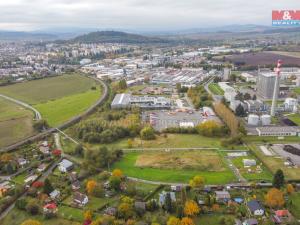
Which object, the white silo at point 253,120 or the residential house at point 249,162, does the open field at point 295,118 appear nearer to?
the white silo at point 253,120

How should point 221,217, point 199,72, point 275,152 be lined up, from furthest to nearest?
point 199,72
point 275,152
point 221,217

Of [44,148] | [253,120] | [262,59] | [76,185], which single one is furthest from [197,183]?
[262,59]

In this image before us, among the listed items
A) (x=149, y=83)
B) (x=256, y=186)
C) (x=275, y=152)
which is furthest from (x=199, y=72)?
(x=256, y=186)

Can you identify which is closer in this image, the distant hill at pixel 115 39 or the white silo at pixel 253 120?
the white silo at pixel 253 120

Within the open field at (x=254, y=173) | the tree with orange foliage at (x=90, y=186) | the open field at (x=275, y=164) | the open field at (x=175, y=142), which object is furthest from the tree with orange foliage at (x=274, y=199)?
the tree with orange foliage at (x=90, y=186)

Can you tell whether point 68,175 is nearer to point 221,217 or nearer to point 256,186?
point 221,217

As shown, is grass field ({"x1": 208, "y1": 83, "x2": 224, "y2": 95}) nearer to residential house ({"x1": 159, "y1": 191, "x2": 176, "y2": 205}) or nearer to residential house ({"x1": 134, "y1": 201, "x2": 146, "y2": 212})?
residential house ({"x1": 159, "y1": 191, "x2": 176, "y2": 205})
